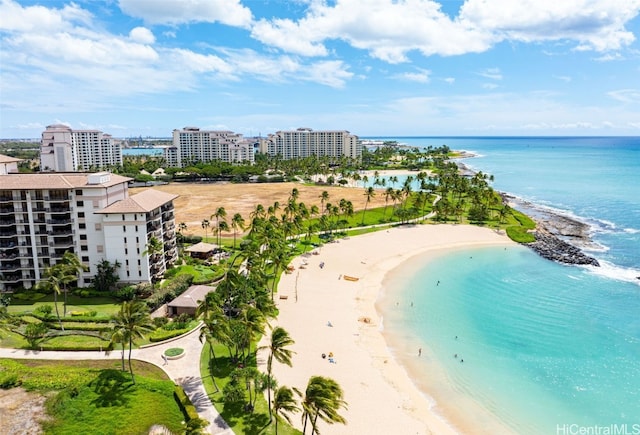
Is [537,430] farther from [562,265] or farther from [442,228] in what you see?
[442,228]

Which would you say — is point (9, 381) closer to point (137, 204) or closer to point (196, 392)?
point (196, 392)

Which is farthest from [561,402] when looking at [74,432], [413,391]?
[74,432]

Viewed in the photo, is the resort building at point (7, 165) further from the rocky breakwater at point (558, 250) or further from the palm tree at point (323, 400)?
the rocky breakwater at point (558, 250)

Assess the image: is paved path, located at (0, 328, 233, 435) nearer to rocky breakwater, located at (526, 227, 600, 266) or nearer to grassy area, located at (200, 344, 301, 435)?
grassy area, located at (200, 344, 301, 435)

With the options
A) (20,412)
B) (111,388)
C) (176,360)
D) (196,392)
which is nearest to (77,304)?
(176,360)

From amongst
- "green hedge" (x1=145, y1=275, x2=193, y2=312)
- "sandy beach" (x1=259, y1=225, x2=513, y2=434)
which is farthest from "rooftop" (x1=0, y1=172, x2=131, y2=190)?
"sandy beach" (x1=259, y1=225, x2=513, y2=434)

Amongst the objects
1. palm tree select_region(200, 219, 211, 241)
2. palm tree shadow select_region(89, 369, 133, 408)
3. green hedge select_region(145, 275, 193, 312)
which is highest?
palm tree select_region(200, 219, 211, 241)

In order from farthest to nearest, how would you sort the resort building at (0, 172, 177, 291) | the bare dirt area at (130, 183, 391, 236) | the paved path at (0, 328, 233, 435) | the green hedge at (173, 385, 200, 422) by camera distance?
the bare dirt area at (130, 183, 391, 236) → the resort building at (0, 172, 177, 291) → the paved path at (0, 328, 233, 435) → the green hedge at (173, 385, 200, 422)
